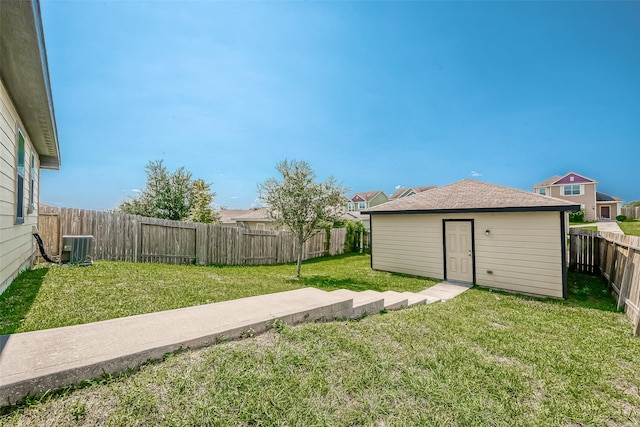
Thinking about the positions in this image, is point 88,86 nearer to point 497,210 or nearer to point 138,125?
point 138,125

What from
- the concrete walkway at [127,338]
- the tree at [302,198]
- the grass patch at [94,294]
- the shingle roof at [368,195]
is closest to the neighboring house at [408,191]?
the shingle roof at [368,195]

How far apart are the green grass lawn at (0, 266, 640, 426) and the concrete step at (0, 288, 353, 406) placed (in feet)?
→ 0.33

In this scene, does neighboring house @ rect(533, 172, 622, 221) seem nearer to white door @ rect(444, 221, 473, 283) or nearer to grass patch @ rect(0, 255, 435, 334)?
white door @ rect(444, 221, 473, 283)

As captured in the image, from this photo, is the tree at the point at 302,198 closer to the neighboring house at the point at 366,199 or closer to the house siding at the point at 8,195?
the house siding at the point at 8,195

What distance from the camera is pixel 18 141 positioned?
5234 millimetres

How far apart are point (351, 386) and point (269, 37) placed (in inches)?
367

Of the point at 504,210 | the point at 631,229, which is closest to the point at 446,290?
the point at 504,210

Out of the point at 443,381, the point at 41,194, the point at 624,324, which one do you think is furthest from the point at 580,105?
the point at 41,194

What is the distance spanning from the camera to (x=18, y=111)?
519cm

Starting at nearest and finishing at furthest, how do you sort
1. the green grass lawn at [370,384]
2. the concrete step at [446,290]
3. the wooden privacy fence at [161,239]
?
1. the green grass lawn at [370,384]
2. the concrete step at [446,290]
3. the wooden privacy fence at [161,239]

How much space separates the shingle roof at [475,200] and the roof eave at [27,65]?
9.18 meters

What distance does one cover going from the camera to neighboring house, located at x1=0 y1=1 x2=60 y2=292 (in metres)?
3.05

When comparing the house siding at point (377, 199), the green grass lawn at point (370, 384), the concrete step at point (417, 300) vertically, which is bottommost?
the concrete step at point (417, 300)

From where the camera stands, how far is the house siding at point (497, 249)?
23.3 ft
